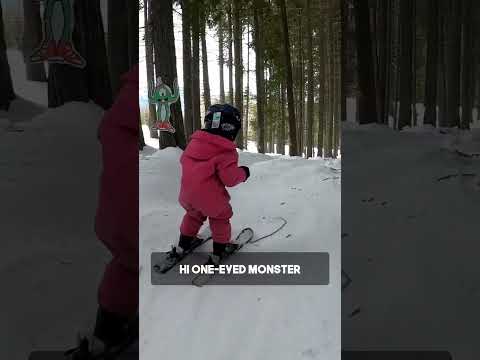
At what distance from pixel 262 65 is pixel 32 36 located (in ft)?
2.06

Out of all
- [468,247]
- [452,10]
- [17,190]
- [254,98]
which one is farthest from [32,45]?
[468,247]

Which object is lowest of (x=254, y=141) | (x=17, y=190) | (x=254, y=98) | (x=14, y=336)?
(x=14, y=336)

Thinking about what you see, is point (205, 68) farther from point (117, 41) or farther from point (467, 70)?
point (467, 70)

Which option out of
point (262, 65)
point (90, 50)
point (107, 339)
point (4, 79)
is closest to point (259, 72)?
point (262, 65)

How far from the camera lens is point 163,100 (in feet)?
3.08

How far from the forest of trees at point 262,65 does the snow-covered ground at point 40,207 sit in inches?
9.8

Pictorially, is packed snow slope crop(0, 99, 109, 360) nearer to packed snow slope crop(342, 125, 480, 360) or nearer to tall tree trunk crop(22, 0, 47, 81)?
tall tree trunk crop(22, 0, 47, 81)

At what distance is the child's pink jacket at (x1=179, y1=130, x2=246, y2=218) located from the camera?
938mm

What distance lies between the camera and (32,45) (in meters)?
0.99

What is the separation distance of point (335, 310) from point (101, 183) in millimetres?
710

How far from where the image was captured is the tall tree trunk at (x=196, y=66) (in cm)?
94

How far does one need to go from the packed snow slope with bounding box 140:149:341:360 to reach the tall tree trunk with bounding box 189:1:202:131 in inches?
4.5

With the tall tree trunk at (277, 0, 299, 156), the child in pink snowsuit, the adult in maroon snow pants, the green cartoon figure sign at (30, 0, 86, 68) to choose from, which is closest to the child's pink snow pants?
the child in pink snowsuit

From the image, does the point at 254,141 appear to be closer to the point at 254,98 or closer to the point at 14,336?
the point at 254,98
